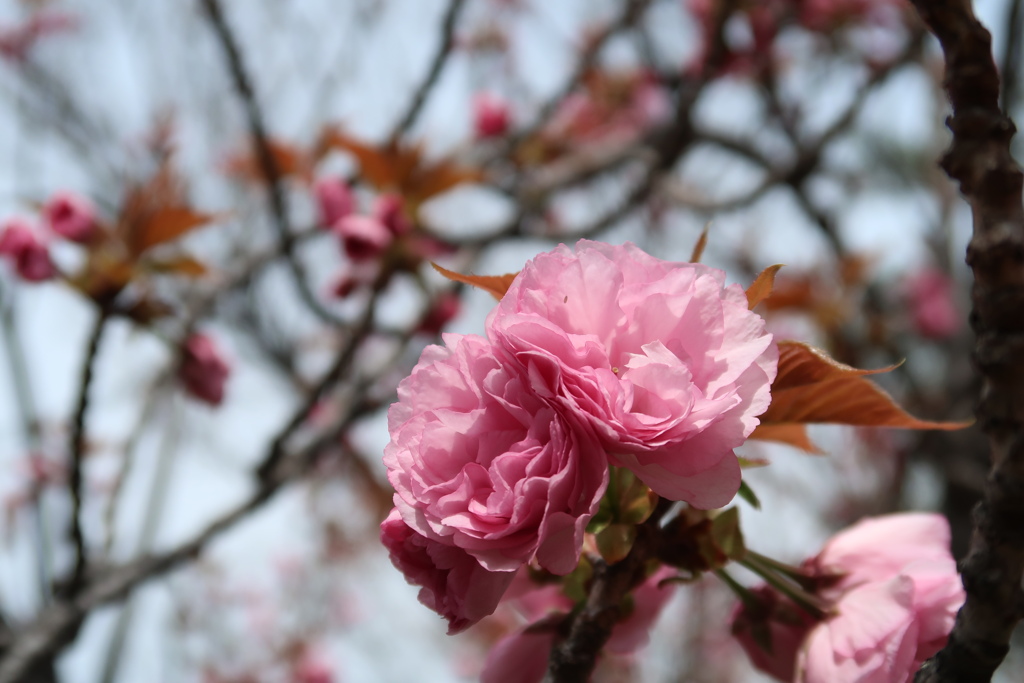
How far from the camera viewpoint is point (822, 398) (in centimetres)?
55

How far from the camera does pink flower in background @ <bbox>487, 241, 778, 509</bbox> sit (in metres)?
0.43

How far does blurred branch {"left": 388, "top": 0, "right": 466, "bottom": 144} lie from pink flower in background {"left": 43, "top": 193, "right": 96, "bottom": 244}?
2.62 feet

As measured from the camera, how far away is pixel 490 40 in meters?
3.56

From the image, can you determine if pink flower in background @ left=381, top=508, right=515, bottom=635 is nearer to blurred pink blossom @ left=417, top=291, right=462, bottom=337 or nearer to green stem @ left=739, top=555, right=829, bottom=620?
green stem @ left=739, top=555, right=829, bottom=620

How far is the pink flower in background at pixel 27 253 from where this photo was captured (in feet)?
4.56

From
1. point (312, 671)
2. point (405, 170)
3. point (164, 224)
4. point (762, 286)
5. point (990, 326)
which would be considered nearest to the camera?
point (990, 326)

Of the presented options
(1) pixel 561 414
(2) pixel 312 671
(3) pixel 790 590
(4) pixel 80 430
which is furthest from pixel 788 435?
(2) pixel 312 671

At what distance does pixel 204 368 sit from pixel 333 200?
0.62 meters

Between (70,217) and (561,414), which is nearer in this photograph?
(561,414)

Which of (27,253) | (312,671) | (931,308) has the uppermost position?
(27,253)

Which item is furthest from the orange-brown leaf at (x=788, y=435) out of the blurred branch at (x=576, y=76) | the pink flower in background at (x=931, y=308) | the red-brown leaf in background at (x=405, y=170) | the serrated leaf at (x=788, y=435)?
the pink flower in background at (x=931, y=308)

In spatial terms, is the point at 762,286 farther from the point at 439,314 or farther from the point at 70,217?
the point at 439,314

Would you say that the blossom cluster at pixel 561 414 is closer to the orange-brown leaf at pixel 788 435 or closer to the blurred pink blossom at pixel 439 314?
the orange-brown leaf at pixel 788 435

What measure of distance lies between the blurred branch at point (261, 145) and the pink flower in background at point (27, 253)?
58 centimetres
